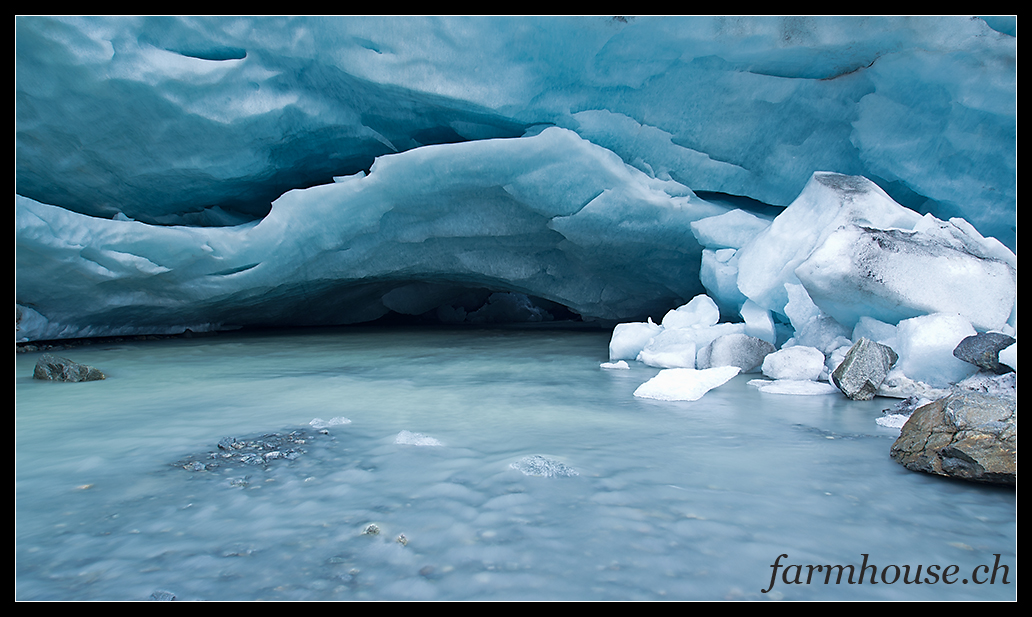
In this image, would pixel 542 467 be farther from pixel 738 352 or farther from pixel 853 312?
pixel 853 312

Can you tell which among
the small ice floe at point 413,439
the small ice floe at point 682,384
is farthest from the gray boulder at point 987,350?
the small ice floe at point 413,439

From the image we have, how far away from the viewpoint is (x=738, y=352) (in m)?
3.16

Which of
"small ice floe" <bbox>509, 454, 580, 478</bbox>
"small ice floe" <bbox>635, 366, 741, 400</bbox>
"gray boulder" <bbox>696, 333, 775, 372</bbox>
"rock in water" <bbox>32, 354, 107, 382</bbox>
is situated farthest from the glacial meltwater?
"gray boulder" <bbox>696, 333, 775, 372</bbox>

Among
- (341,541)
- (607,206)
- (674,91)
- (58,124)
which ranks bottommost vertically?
(341,541)

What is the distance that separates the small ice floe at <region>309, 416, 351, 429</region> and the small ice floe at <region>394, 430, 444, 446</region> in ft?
0.96

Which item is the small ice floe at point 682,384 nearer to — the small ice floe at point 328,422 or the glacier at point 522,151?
the glacier at point 522,151

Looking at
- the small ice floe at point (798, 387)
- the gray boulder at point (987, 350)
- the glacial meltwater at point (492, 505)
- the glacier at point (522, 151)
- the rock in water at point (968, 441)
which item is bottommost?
the glacial meltwater at point (492, 505)

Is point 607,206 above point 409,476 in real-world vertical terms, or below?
above

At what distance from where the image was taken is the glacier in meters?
3.39

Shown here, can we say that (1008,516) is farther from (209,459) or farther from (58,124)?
(58,124)

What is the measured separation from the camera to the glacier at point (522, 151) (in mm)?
3391

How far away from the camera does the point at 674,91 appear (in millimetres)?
3973

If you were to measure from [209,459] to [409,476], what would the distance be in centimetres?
56

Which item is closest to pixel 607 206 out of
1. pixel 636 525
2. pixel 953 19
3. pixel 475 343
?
pixel 475 343
